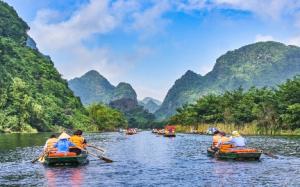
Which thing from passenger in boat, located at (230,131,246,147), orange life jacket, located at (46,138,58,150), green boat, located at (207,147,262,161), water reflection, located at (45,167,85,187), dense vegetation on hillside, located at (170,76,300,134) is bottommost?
water reflection, located at (45,167,85,187)

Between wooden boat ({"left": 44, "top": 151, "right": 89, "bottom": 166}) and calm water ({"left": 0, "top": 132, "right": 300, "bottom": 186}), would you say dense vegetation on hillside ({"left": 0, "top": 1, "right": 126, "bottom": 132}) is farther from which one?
calm water ({"left": 0, "top": 132, "right": 300, "bottom": 186})

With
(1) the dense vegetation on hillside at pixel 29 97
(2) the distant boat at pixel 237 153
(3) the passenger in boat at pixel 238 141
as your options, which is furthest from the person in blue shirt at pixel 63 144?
(1) the dense vegetation on hillside at pixel 29 97

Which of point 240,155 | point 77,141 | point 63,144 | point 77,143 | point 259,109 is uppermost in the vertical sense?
point 259,109

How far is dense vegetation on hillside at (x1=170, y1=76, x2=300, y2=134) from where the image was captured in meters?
105

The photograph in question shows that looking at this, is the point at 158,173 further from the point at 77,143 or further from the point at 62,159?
the point at 77,143

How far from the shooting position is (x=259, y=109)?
114 meters

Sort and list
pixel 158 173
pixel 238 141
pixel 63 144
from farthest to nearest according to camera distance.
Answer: pixel 238 141
pixel 63 144
pixel 158 173

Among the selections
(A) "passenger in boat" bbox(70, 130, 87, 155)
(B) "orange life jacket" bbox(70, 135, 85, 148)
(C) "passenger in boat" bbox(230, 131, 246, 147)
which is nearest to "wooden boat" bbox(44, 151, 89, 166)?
(A) "passenger in boat" bbox(70, 130, 87, 155)

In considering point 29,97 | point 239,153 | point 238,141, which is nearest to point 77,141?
point 239,153

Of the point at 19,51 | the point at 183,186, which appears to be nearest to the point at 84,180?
the point at 183,186

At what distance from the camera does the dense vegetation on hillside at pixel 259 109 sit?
105m

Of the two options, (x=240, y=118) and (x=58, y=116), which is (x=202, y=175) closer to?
(x=240, y=118)

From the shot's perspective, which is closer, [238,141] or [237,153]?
[237,153]

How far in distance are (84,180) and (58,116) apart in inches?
5580
